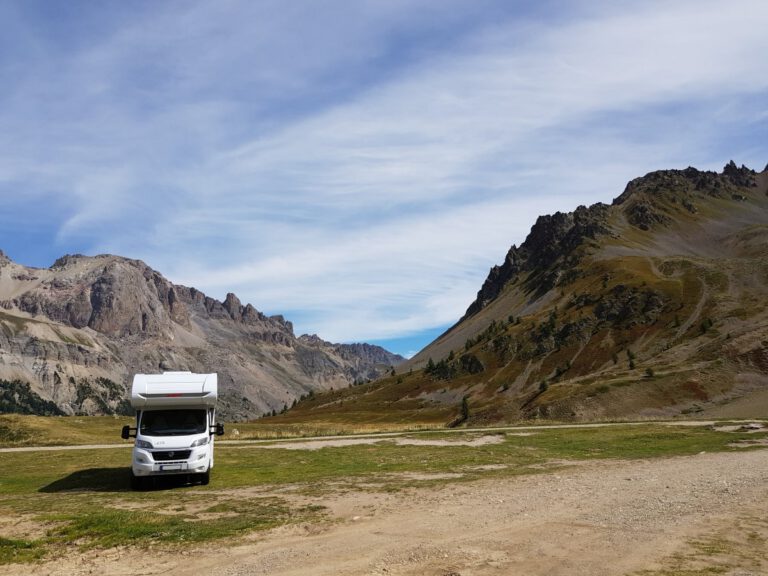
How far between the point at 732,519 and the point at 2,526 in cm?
1877

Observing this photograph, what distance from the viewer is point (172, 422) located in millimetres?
24719

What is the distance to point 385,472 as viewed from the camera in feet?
86.7

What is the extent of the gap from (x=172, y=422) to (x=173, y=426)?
23 cm

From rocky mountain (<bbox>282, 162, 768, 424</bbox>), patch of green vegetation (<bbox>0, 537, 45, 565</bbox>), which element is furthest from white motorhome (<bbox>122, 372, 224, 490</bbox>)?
rocky mountain (<bbox>282, 162, 768, 424</bbox>)

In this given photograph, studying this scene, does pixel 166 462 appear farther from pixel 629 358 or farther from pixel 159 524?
pixel 629 358

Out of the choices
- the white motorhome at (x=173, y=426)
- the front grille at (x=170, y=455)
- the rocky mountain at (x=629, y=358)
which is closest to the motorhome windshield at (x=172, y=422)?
the white motorhome at (x=173, y=426)

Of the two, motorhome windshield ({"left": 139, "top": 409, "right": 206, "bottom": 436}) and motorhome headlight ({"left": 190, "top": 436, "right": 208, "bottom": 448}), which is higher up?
motorhome windshield ({"left": 139, "top": 409, "right": 206, "bottom": 436})

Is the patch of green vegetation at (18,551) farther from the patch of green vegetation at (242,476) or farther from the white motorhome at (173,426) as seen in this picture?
the white motorhome at (173,426)

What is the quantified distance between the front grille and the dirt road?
709 centimetres

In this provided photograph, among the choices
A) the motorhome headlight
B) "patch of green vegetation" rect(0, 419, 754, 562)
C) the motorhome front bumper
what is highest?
the motorhome headlight

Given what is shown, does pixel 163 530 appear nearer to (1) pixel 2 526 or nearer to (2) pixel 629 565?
(1) pixel 2 526

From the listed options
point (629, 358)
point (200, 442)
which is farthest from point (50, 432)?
point (629, 358)

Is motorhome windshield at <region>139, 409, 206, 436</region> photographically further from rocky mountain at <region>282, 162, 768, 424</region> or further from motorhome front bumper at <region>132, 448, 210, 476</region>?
rocky mountain at <region>282, 162, 768, 424</region>

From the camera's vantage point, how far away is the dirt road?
1134 centimetres
